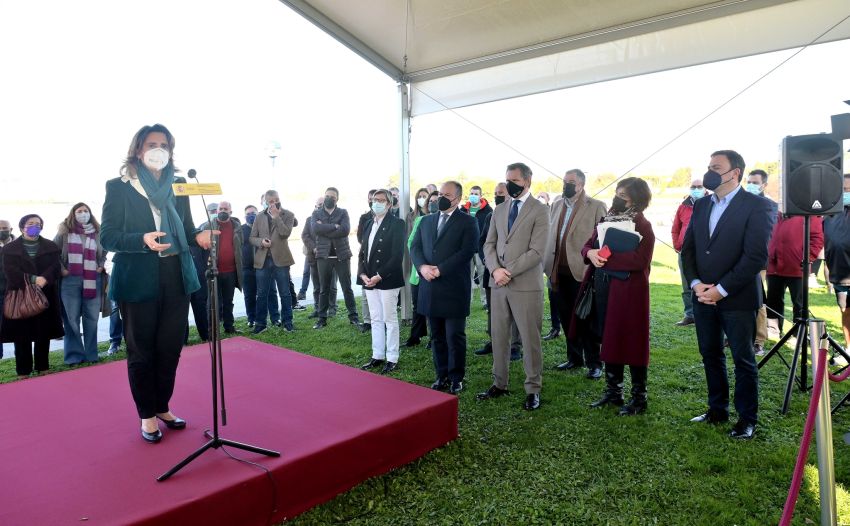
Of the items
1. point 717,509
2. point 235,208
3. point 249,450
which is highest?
point 235,208

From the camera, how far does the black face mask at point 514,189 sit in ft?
13.0

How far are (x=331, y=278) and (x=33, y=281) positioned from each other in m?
3.40

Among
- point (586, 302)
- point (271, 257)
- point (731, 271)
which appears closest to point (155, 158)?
point (586, 302)

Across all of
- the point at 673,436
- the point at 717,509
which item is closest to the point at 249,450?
the point at 717,509

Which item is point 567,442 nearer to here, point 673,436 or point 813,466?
point 673,436

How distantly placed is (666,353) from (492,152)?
2.86 m

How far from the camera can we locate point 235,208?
24.0 feet

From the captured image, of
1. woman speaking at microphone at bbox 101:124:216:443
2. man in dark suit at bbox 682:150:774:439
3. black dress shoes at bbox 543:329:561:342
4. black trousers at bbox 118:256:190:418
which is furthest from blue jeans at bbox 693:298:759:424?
black trousers at bbox 118:256:190:418

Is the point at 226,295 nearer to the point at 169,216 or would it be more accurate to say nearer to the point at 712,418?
the point at 169,216

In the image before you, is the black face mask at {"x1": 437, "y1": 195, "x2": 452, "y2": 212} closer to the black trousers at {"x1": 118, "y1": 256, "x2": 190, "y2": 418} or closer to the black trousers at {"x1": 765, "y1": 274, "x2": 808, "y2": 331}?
the black trousers at {"x1": 118, "y1": 256, "x2": 190, "y2": 418}

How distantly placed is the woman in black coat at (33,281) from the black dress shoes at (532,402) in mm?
4569

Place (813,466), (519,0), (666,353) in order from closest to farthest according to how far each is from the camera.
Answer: (813,466), (519,0), (666,353)

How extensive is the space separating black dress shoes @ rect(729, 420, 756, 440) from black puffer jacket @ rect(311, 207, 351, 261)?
5.05 metres

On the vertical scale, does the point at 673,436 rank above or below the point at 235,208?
below
